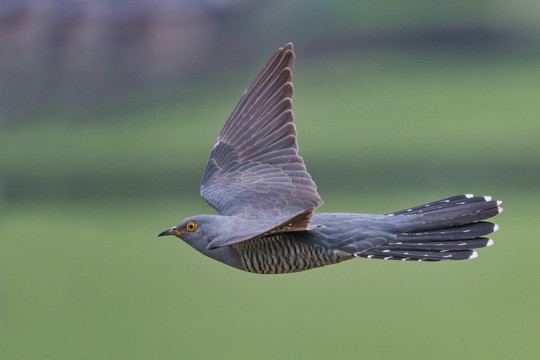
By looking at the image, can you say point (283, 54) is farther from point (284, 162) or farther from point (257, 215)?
point (257, 215)

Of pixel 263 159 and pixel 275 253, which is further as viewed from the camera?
pixel 263 159

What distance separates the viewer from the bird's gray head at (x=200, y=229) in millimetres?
1779

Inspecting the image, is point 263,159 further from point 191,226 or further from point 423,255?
point 423,255

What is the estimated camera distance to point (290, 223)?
157 centimetres

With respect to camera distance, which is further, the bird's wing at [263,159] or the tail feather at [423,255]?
the bird's wing at [263,159]

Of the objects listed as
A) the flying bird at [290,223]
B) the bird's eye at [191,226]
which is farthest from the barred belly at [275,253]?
the bird's eye at [191,226]

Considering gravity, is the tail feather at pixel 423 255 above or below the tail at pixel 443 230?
below

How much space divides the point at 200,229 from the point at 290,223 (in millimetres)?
299

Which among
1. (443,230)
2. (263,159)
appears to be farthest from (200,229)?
(443,230)

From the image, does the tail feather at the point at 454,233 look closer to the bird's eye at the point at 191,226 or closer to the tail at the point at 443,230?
Answer: the tail at the point at 443,230

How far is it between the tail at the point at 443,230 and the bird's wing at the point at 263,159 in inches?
8.8

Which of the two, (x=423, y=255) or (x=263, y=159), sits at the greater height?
(x=263, y=159)

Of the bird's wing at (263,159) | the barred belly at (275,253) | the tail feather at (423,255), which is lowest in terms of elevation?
the tail feather at (423,255)

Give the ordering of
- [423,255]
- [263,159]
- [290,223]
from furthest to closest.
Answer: [263,159], [423,255], [290,223]
